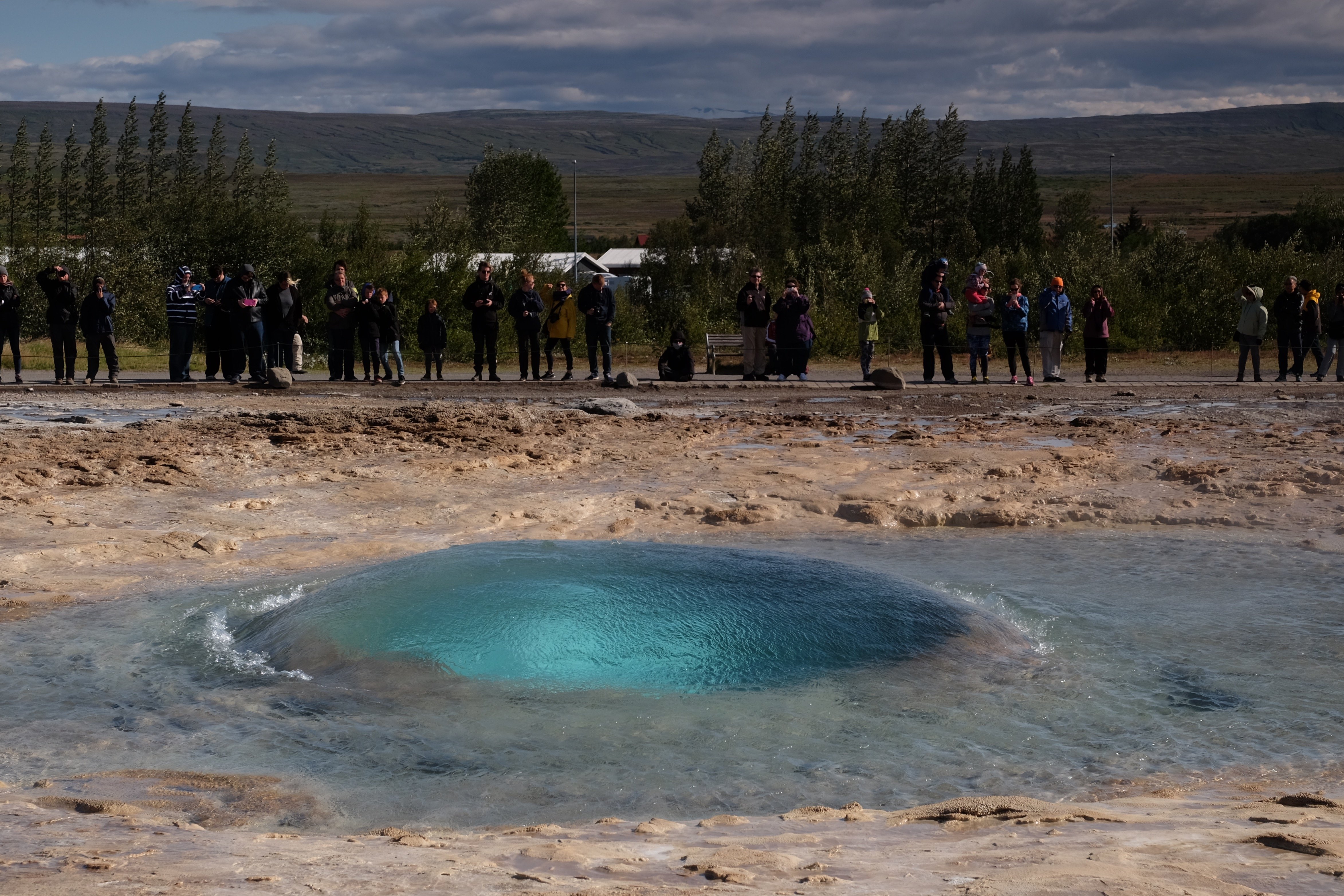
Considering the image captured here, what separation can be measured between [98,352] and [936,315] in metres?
12.1

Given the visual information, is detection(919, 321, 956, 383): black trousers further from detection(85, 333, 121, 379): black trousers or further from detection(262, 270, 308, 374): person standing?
detection(85, 333, 121, 379): black trousers

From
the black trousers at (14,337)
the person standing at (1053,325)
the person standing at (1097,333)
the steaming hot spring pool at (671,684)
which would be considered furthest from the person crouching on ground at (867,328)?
the steaming hot spring pool at (671,684)

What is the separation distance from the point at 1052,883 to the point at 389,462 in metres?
9.26

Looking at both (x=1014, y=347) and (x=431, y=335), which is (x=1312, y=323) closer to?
(x=1014, y=347)

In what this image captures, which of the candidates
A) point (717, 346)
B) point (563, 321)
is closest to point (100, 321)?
point (563, 321)

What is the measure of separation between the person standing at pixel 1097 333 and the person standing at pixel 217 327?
12674 mm

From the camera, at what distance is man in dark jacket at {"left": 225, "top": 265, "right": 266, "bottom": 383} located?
18.8 m

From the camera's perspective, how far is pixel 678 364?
2091cm

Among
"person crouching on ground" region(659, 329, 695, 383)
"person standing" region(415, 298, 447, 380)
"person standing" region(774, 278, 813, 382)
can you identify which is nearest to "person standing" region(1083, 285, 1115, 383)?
"person standing" region(774, 278, 813, 382)

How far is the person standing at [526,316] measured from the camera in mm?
19969

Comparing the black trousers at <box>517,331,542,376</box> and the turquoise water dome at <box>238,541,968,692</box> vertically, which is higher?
the black trousers at <box>517,331,542,376</box>

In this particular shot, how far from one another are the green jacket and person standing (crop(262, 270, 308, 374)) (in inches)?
328

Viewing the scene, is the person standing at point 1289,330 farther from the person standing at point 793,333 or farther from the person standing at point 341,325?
the person standing at point 341,325

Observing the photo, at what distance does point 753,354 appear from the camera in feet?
69.3
